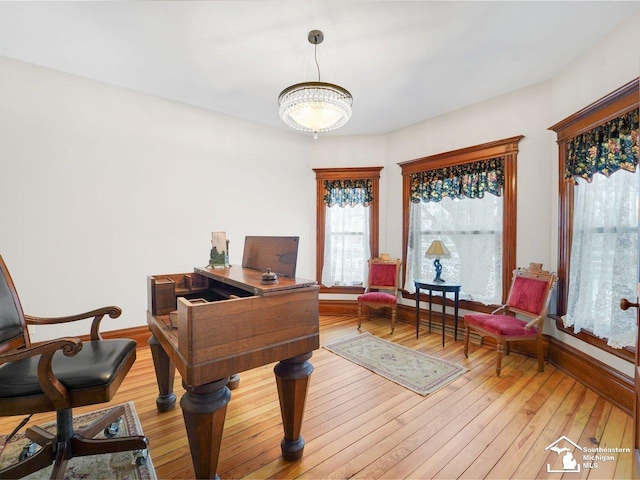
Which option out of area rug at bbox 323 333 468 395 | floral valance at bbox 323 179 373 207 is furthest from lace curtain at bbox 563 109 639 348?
floral valance at bbox 323 179 373 207

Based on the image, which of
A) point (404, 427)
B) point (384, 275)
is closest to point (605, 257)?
point (404, 427)

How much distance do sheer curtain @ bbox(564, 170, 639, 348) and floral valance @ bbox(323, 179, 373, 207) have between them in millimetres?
2613

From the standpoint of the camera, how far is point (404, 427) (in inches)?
76.7

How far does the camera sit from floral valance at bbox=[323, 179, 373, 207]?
4.68 meters

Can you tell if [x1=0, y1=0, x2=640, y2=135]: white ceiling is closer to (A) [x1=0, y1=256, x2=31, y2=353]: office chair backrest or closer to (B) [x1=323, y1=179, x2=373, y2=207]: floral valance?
(B) [x1=323, y1=179, x2=373, y2=207]: floral valance

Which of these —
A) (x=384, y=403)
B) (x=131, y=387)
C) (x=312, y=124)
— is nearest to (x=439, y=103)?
(x=312, y=124)

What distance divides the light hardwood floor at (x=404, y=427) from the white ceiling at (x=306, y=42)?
296 centimetres

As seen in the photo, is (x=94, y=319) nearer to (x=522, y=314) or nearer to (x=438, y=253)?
(x=438, y=253)

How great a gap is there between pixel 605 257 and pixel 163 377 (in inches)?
143

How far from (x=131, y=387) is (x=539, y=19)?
4433 mm

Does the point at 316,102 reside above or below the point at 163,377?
above

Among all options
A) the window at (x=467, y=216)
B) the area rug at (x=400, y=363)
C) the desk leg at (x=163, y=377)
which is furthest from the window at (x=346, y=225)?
the desk leg at (x=163, y=377)

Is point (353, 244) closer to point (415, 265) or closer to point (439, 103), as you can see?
point (415, 265)

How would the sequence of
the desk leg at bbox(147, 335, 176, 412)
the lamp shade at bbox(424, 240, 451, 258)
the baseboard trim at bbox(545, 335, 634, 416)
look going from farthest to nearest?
the lamp shade at bbox(424, 240, 451, 258)
the baseboard trim at bbox(545, 335, 634, 416)
the desk leg at bbox(147, 335, 176, 412)
